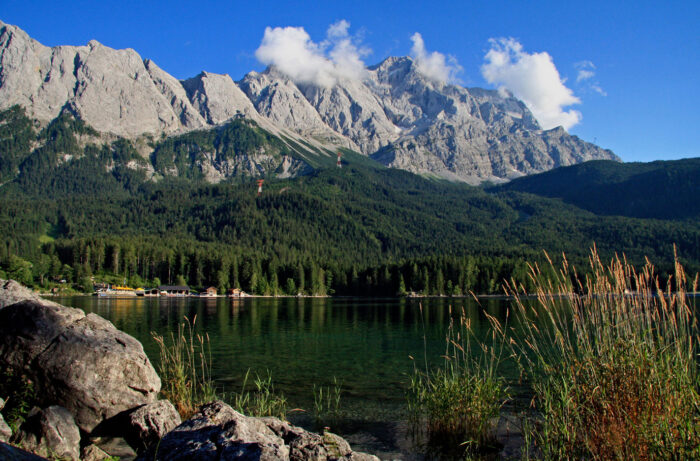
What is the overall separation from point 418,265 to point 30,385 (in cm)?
16637

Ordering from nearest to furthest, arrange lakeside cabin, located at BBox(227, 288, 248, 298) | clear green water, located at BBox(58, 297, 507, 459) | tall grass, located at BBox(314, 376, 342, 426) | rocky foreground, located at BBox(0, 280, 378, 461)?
rocky foreground, located at BBox(0, 280, 378, 461), clear green water, located at BBox(58, 297, 507, 459), tall grass, located at BBox(314, 376, 342, 426), lakeside cabin, located at BBox(227, 288, 248, 298)

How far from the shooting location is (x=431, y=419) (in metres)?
16.0

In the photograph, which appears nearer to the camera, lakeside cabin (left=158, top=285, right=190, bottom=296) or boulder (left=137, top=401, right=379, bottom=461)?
boulder (left=137, top=401, right=379, bottom=461)

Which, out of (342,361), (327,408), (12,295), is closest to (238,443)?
(12,295)

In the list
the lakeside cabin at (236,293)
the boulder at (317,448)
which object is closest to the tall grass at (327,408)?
the boulder at (317,448)

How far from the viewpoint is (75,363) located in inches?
529

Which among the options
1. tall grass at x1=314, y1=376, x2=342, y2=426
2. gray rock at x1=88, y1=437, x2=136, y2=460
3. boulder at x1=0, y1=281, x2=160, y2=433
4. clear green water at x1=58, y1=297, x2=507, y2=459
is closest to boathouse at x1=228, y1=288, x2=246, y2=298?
clear green water at x1=58, y1=297, x2=507, y2=459

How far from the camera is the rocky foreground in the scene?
11.5m

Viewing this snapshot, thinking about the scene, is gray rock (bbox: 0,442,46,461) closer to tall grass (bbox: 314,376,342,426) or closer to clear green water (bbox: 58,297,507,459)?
clear green water (bbox: 58,297,507,459)

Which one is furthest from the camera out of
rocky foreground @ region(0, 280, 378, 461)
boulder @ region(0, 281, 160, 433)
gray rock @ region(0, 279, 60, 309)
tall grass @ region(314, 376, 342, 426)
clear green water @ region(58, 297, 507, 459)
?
tall grass @ region(314, 376, 342, 426)

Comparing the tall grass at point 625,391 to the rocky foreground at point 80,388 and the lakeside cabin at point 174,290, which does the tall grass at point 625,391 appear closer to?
the rocky foreground at point 80,388

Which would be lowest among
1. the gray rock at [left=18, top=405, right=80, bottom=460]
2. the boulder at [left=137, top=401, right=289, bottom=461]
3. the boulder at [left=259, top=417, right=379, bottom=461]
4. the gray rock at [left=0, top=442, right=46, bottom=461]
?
the gray rock at [left=18, top=405, right=80, bottom=460]

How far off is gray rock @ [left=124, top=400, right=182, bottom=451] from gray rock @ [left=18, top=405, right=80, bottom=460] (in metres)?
1.28

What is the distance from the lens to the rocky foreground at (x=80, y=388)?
11.5 metres
